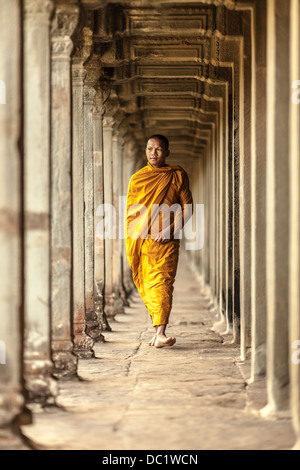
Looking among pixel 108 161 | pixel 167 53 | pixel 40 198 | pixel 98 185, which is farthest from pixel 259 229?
pixel 108 161

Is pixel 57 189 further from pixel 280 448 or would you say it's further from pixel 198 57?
pixel 198 57

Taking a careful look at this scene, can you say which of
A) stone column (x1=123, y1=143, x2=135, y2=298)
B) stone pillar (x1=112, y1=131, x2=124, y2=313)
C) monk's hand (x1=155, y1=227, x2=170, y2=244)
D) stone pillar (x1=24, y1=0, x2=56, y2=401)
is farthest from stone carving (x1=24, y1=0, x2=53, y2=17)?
stone column (x1=123, y1=143, x2=135, y2=298)

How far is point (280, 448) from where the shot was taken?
5.23 m

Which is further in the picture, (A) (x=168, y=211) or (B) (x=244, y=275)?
(A) (x=168, y=211)

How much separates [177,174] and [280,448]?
5.52 metres

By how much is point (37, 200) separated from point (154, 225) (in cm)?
409

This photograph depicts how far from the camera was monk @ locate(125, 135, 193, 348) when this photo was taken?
1009 centimetres

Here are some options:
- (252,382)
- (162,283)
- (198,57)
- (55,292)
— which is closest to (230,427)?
(252,382)

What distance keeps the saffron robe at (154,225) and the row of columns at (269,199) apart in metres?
0.68

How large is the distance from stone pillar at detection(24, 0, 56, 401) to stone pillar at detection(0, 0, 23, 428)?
3.90 feet
